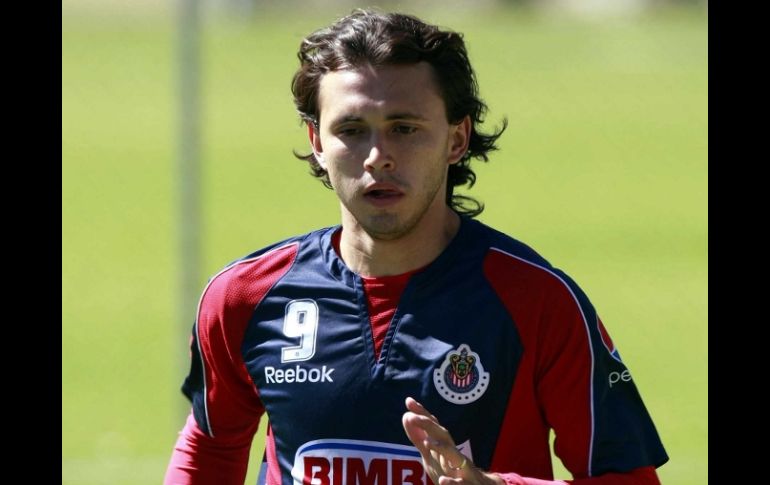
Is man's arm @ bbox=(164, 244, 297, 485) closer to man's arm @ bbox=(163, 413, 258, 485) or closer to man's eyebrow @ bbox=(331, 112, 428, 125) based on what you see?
man's arm @ bbox=(163, 413, 258, 485)

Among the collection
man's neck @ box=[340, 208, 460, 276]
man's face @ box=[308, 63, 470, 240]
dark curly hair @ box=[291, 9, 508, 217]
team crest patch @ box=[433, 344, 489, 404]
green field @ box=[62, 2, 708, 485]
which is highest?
green field @ box=[62, 2, 708, 485]

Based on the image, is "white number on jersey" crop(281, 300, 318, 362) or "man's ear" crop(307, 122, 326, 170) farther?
"man's ear" crop(307, 122, 326, 170)

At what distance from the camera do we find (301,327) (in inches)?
157

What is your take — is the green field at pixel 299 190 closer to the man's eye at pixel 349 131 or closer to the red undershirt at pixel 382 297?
the red undershirt at pixel 382 297

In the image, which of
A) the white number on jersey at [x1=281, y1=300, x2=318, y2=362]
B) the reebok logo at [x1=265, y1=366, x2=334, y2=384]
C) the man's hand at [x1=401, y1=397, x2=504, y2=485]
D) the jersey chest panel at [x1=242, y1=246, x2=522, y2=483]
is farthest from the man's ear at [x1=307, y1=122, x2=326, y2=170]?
the man's hand at [x1=401, y1=397, x2=504, y2=485]

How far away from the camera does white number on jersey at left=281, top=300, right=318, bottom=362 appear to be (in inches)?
155

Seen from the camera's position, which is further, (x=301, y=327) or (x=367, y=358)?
(x=301, y=327)

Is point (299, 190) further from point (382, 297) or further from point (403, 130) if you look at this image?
point (403, 130)

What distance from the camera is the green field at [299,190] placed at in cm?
1003

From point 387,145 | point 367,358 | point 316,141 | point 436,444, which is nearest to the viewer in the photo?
point 436,444

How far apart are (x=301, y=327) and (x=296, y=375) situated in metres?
0.13

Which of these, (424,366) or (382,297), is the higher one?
(382,297)

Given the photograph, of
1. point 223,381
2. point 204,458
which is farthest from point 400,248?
point 204,458

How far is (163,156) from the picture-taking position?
1898cm
